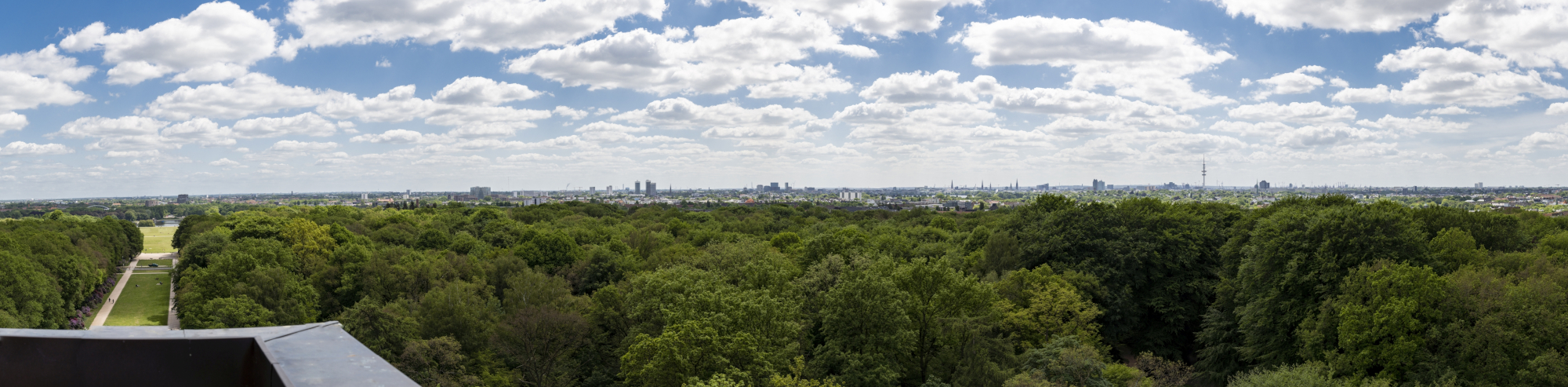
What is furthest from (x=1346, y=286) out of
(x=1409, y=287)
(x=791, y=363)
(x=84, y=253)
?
(x=84, y=253)

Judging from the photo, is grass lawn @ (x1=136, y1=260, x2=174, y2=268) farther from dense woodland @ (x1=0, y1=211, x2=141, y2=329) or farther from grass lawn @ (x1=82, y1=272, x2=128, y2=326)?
grass lawn @ (x1=82, y1=272, x2=128, y2=326)

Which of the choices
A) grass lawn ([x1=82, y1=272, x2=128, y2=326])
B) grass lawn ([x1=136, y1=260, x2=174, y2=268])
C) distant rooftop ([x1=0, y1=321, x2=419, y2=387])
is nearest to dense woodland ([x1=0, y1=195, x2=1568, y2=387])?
grass lawn ([x1=82, y1=272, x2=128, y2=326])

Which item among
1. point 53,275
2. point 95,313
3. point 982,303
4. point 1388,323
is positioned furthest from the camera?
point 95,313

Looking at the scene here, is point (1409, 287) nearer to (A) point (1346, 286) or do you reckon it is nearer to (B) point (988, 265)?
(A) point (1346, 286)

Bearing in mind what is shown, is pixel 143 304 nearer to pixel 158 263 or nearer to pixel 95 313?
pixel 95 313

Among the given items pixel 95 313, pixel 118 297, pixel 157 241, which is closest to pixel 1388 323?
pixel 95 313

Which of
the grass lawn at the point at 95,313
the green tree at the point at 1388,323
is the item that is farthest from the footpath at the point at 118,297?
the green tree at the point at 1388,323

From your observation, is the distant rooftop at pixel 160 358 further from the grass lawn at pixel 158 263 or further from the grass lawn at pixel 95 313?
the grass lawn at pixel 158 263

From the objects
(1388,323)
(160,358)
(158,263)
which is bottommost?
(158,263)
